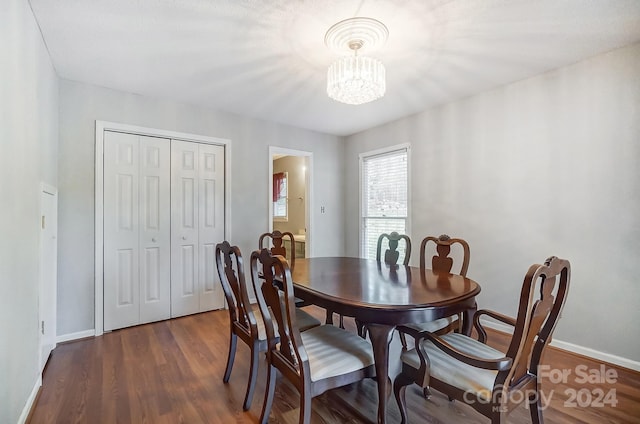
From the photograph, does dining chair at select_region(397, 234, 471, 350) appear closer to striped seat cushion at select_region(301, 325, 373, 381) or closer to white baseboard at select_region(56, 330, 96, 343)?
striped seat cushion at select_region(301, 325, 373, 381)

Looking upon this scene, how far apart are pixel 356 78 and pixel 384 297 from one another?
142cm

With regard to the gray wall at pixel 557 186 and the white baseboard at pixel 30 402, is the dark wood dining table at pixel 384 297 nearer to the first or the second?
the gray wall at pixel 557 186

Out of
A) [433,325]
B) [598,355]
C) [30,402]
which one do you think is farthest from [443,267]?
[30,402]

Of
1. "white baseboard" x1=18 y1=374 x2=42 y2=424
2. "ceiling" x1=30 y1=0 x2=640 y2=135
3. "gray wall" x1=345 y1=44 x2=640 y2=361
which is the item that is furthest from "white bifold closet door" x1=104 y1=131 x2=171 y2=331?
"gray wall" x1=345 y1=44 x2=640 y2=361

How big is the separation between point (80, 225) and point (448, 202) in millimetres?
3956

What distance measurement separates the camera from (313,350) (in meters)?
1.68

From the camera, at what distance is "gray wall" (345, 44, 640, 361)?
7.86 feet

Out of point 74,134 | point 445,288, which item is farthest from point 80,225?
point 445,288

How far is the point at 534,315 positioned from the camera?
1.24 meters

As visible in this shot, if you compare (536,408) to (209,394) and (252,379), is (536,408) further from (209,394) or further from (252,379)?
(209,394)

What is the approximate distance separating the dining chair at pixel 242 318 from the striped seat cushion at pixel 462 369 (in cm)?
81

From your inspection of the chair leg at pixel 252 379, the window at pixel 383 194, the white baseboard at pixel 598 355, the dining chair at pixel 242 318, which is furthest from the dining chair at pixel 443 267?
the window at pixel 383 194

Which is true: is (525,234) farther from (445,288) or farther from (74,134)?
(74,134)

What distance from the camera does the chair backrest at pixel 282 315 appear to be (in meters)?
1.43
